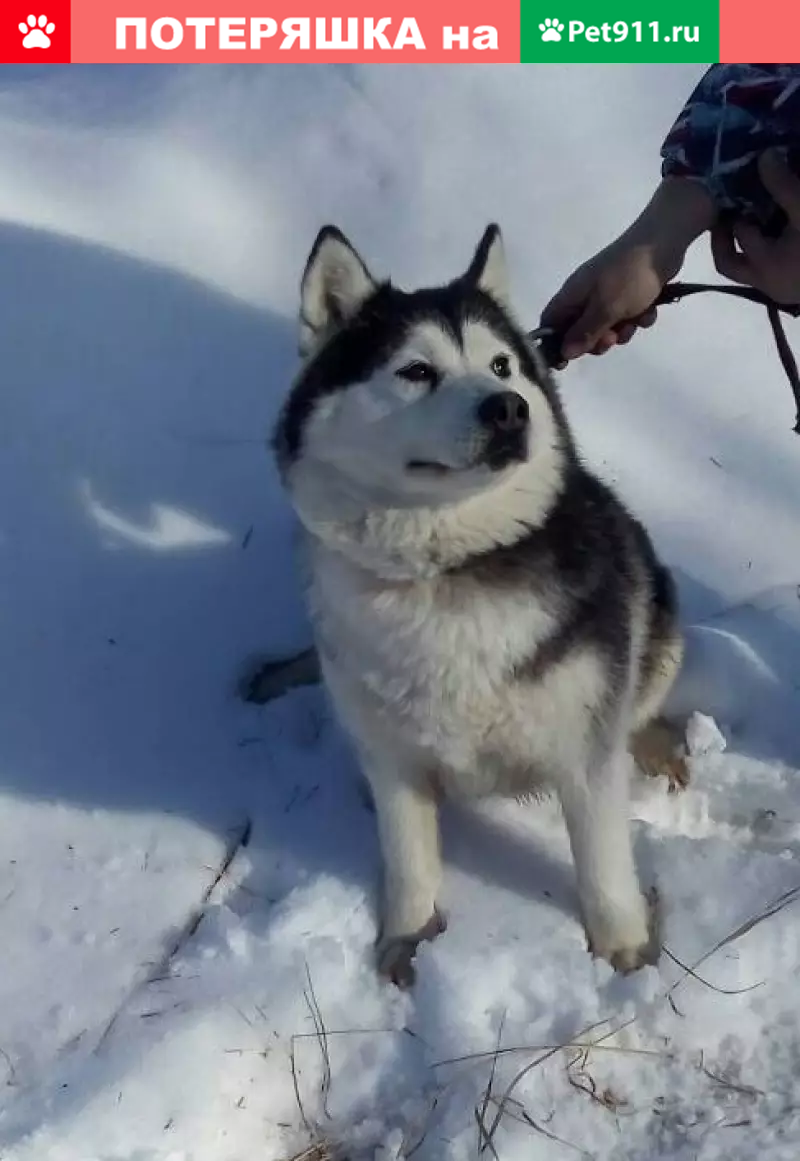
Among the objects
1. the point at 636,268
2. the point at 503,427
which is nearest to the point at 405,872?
the point at 503,427

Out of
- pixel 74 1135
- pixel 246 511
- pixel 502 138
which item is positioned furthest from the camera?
pixel 502 138

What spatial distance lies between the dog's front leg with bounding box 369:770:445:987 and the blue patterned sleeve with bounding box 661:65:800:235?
154 centimetres

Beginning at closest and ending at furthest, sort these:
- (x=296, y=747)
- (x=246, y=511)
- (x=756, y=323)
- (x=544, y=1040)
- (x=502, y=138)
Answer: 1. (x=544, y=1040)
2. (x=296, y=747)
3. (x=246, y=511)
4. (x=756, y=323)
5. (x=502, y=138)

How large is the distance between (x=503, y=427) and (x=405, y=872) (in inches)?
41.3

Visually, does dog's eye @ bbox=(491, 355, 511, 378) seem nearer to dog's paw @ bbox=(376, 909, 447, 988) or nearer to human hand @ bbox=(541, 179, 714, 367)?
human hand @ bbox=(541, 179, 714, 367)

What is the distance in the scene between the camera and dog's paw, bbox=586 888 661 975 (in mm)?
2375

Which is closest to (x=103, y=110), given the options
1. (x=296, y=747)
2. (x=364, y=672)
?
(x=296, y=747)

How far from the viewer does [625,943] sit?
Answer: 7.82 ft

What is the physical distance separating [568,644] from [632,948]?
2.37 feet

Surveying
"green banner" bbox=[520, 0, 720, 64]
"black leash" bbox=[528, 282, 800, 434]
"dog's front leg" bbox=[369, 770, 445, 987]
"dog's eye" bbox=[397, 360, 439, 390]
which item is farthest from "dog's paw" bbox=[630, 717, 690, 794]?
"green banner" bbox=[520, 0, 720, 64]

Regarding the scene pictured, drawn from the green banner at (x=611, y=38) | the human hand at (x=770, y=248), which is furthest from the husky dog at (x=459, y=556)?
the green banner at (x=611, y=38)

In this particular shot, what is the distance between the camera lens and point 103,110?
474 centimetres

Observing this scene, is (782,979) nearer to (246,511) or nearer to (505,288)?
(505,288)

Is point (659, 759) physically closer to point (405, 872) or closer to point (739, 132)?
point (405, 872)
